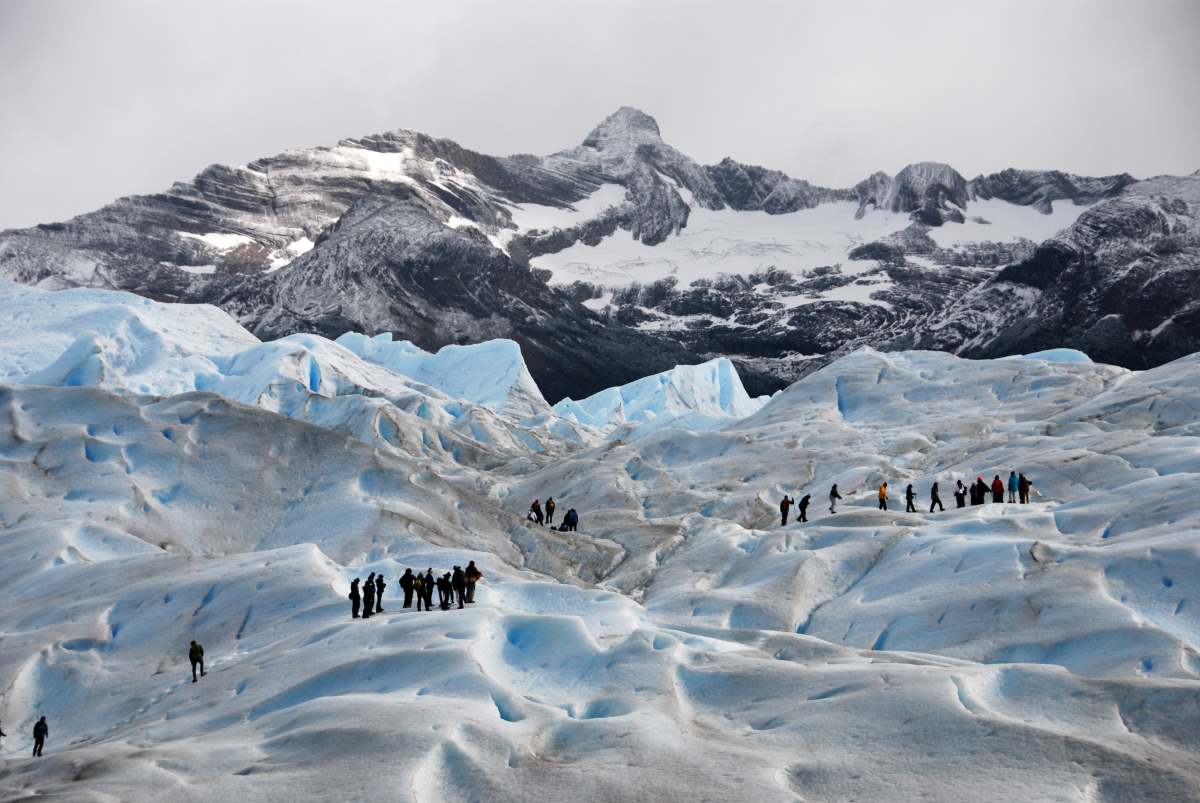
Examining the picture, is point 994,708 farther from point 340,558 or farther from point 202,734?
point 340,558

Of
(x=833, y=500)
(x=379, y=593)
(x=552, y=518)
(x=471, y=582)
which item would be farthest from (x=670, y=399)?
(x=379, y=593)

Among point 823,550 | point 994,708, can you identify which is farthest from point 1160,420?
point 994,708

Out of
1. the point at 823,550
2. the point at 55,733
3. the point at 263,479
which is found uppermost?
the point at 263,479

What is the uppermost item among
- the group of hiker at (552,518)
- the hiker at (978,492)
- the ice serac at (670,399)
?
the ice serac at (670,399)

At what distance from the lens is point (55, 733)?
98.3 feet

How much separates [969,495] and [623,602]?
Result: 67.7 feet

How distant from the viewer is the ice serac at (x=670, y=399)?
13050 cm

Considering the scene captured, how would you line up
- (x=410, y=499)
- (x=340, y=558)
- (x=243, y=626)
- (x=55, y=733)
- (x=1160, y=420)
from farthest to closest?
1. (x=1160, y=420)
2. (x=410, y=499)
3. (x=340, y=558)
4. (x=243, y=626)
5. (x=55, y=733)

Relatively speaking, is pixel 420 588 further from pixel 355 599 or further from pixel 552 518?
pixel 552 518

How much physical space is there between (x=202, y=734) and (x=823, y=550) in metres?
23.5

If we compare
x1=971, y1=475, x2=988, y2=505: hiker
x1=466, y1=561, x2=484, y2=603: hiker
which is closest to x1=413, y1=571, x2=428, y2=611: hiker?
x1=466, y1=561, x2=484, y2=603: hiker

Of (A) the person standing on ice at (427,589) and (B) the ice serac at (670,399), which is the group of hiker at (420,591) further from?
(B) the ice serac at (670,399)

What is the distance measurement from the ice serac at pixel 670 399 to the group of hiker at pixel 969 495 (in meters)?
75.8

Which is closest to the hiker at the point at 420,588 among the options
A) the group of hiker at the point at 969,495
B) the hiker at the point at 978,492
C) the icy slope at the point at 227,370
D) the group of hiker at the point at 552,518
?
the group of hiker at the point at 552,518
